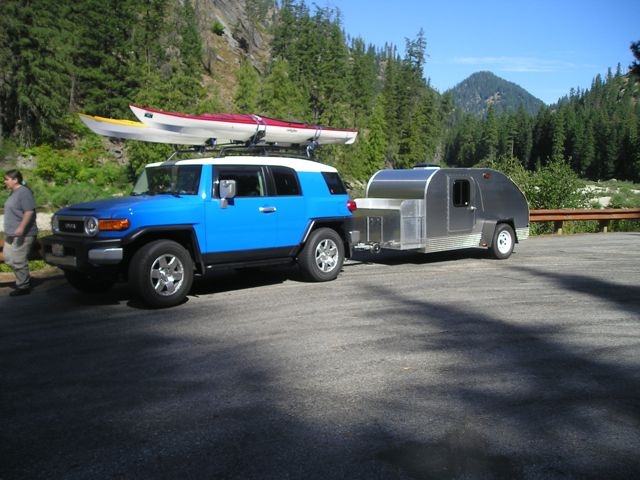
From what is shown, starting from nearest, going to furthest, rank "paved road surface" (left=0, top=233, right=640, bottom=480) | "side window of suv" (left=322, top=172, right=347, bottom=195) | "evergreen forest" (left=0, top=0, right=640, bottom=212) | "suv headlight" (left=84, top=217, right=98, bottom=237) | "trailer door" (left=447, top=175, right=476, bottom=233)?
"paved road surface" (left=0, top=233, right=640, bottom=480), "suv headlight" (left=84, top=217, right=98, bottom=237), "side window of suv" (left=322, top=172, right=347, bottom=195), "trailer door" (left=447, top=175, right=476, bottom=233), "evergreen forest" (left=0, top=0, right=640, bottom=212)

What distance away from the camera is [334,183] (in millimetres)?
10352

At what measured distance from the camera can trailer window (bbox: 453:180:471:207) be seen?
41.1 feet

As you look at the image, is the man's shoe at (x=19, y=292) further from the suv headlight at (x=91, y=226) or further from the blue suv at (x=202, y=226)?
the suv headlight at (x=91, y=226)

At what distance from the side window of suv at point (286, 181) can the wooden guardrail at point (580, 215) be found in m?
11.0

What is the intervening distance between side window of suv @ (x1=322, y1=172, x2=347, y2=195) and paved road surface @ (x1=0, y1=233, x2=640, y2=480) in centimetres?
210

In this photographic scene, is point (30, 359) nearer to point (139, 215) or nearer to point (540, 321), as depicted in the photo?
point (139, 215)

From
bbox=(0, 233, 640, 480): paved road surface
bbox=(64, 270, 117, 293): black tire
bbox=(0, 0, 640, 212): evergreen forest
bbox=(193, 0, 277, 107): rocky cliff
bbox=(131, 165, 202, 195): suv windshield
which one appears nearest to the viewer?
bbox=(0, 233, 640, 480): paved road surface

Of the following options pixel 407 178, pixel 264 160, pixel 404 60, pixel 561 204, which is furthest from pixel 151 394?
pixel 404 60

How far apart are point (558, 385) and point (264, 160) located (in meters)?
5.97

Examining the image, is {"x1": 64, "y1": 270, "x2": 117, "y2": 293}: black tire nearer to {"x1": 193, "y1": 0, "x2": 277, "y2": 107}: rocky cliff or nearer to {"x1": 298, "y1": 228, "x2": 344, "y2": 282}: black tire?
{"x1": 298, "y1": 228, "x2": 344, "y2": 282}: black tire

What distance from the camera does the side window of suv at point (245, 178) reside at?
8711 mm

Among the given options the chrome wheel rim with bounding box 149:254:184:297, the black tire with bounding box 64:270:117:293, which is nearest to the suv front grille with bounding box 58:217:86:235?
the black tire with bounding box 64:270:117:293

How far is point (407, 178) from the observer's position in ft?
40.8

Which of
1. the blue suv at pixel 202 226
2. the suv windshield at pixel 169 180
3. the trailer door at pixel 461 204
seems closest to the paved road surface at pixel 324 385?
the blue suv at pixel 202 226
